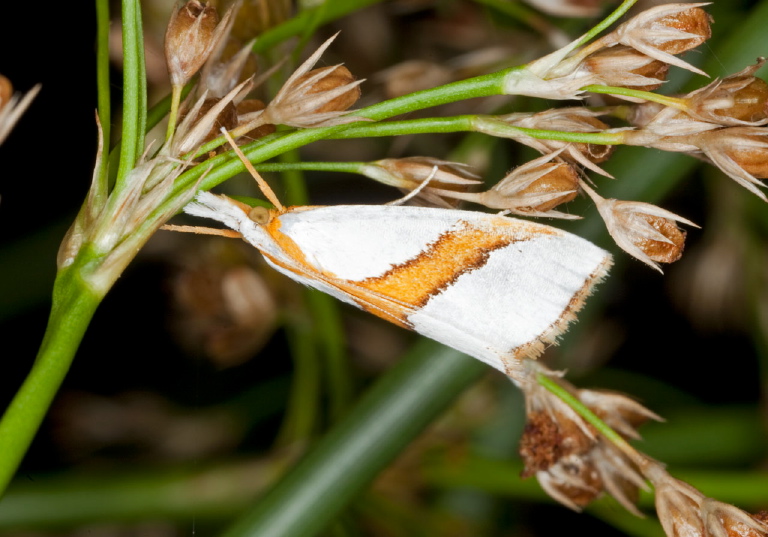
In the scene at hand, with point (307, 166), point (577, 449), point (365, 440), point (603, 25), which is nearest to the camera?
point (603, 25)

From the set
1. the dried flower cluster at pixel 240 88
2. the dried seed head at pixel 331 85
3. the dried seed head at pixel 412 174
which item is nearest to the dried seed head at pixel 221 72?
the dried flower cluster at pixel 240 88

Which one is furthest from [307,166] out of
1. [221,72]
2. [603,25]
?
[603,25]

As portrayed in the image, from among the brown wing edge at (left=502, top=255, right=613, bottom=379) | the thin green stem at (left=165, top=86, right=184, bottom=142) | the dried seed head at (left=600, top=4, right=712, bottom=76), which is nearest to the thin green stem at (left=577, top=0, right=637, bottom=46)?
the dried seed head at (left=600, top=4, right=712, bottom=76)

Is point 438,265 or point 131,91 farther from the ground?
point 131,91

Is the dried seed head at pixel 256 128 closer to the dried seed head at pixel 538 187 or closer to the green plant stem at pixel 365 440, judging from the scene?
the dried seed head at pixel 538 187

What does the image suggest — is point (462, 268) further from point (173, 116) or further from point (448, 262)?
point (173, 116)

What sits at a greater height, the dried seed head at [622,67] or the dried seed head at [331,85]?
the dried seed head at [331,85]

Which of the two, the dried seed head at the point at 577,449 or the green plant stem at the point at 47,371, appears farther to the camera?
the dried seed head at the point at 577,449

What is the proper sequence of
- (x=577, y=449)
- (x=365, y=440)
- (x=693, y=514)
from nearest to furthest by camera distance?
(x=693, y=514), (x=577, y=449), (x=365, y=440)
